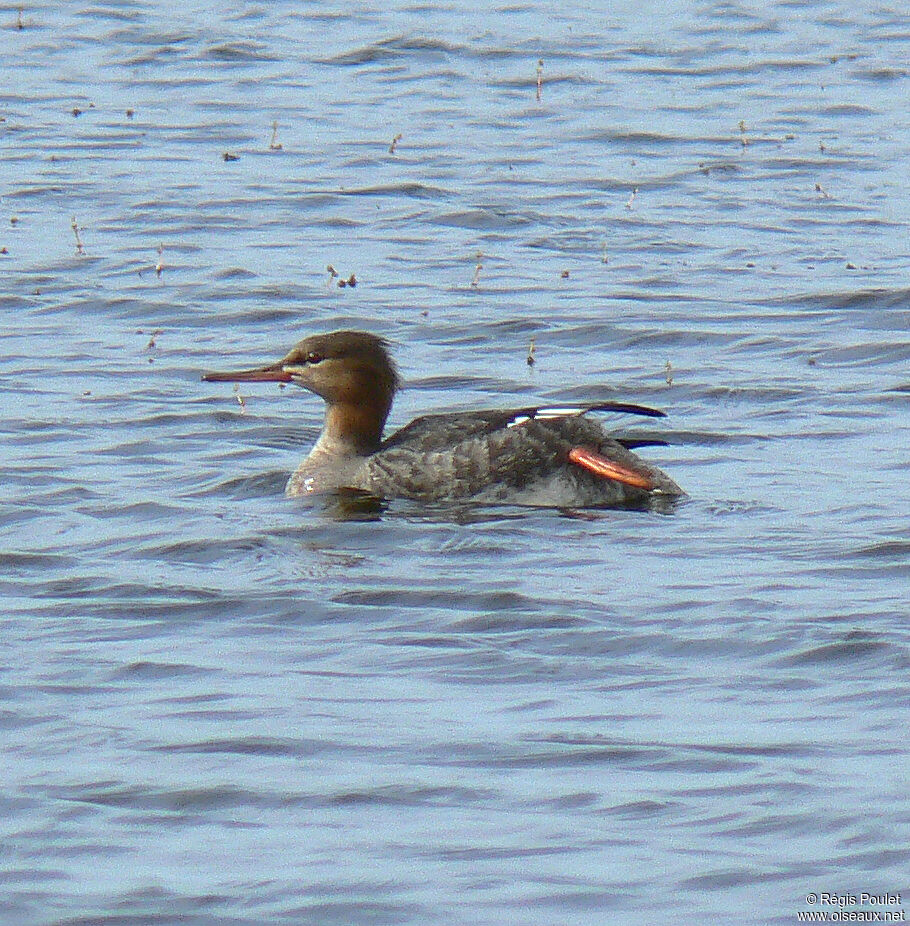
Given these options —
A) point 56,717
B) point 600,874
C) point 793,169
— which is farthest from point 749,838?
point 793,169

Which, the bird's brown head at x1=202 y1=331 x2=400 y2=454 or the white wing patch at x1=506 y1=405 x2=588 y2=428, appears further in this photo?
the bird's brown head at x1=202 y1=331 x2=400 y2=454

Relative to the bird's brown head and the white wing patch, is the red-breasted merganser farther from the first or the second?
the bird's brown head

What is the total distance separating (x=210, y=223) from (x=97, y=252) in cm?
133

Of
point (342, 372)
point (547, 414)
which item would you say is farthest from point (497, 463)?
point (342, 372)

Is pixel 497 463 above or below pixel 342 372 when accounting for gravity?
below

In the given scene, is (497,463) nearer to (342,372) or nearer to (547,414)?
(547,414)

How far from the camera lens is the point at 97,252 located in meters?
16.3

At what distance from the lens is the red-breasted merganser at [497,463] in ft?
35.3

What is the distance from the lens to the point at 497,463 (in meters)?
10.8

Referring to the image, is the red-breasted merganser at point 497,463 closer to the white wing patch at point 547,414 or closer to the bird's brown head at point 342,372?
the white wing patch at point 547,414

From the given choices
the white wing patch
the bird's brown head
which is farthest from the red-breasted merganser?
the bird's brown head

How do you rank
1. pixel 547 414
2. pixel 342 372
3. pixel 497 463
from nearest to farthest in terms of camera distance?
pixel 497 463, pixel 547 414, pixel 342 372

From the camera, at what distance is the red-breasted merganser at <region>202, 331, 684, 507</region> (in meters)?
10.8

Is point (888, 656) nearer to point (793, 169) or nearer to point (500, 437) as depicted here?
point (500, 437)
